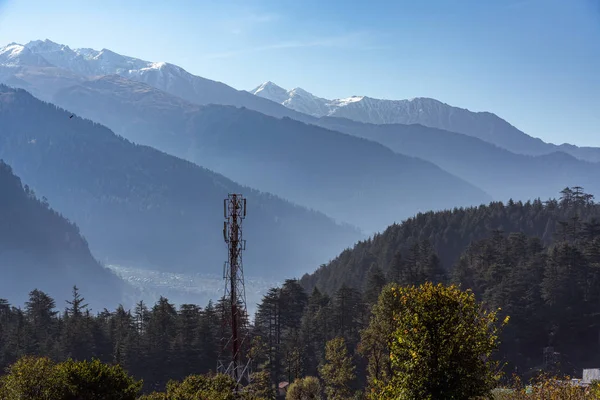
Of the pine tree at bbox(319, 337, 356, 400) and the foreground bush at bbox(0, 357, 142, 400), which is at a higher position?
the foreground bush at bbox(0, 357, 142, 400)

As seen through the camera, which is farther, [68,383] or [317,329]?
[317,329]

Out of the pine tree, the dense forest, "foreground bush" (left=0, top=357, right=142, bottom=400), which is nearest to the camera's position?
"foreground bush" (left=0, top=357, right=142, bottom=400)

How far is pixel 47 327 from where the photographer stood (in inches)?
4203

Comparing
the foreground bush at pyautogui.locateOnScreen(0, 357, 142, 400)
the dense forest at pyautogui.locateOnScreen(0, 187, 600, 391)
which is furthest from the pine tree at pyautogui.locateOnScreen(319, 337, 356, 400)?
the foreground bush at pyautogui.locateOnScreen(0, 357, 142, 400)

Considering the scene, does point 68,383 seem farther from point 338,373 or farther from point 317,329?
point 317,329

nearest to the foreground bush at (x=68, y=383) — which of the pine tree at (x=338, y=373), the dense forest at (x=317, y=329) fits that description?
the pine tree at (x=338, y=373)

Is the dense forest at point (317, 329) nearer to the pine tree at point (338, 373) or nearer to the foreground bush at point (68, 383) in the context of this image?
the pine tree at point (338, 373)

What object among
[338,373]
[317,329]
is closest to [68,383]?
[338,373]

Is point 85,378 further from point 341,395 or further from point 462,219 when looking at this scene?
point 462,219

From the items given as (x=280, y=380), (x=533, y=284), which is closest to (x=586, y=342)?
(x=533, y=284)

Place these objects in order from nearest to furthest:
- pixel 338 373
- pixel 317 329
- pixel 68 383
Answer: pixel 68 383, pixel 338 373, pixel 317 329

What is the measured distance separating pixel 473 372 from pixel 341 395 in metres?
40.7

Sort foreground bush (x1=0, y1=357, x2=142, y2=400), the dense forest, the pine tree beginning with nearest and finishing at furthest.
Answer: foreground bush (x1=0, y1=357, x2=142, y2=400), the pine tree, the dense forest

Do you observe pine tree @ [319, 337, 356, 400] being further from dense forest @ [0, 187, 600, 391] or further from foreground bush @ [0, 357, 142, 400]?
foreground bush @ [0, 357, 142, 400]
